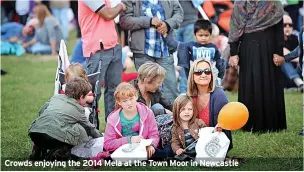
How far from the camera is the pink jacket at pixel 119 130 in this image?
630 centimetres

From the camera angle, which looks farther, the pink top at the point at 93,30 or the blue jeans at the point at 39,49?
the blue jeans at the point at 39,49

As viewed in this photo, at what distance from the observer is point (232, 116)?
19.9ft

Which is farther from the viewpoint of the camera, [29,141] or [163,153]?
[29,141]

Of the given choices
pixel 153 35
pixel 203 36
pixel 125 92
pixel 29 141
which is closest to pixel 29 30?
pixel 153 35

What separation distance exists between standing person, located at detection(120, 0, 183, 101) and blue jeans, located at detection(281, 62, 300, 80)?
12.2 ft

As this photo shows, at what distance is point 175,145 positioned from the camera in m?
6.39

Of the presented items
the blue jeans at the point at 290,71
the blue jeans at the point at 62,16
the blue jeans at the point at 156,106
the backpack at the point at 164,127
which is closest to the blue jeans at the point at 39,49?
the blue jeans at the point at 62,16

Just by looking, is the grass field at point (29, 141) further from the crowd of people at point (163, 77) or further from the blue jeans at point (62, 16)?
the blue jeans at point (62, 16)

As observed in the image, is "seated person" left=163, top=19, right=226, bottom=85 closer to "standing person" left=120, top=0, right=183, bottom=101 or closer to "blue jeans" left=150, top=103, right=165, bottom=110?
"standing person" left=120, top=0, right=183, bottom=101

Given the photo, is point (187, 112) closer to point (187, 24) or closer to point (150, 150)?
point (150, 150)

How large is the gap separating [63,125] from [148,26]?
202 centimetres

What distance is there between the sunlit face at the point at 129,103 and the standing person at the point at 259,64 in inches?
79.5

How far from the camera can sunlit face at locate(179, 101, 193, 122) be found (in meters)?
6.37

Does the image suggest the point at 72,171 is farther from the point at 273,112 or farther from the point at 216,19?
the point at 216,19
